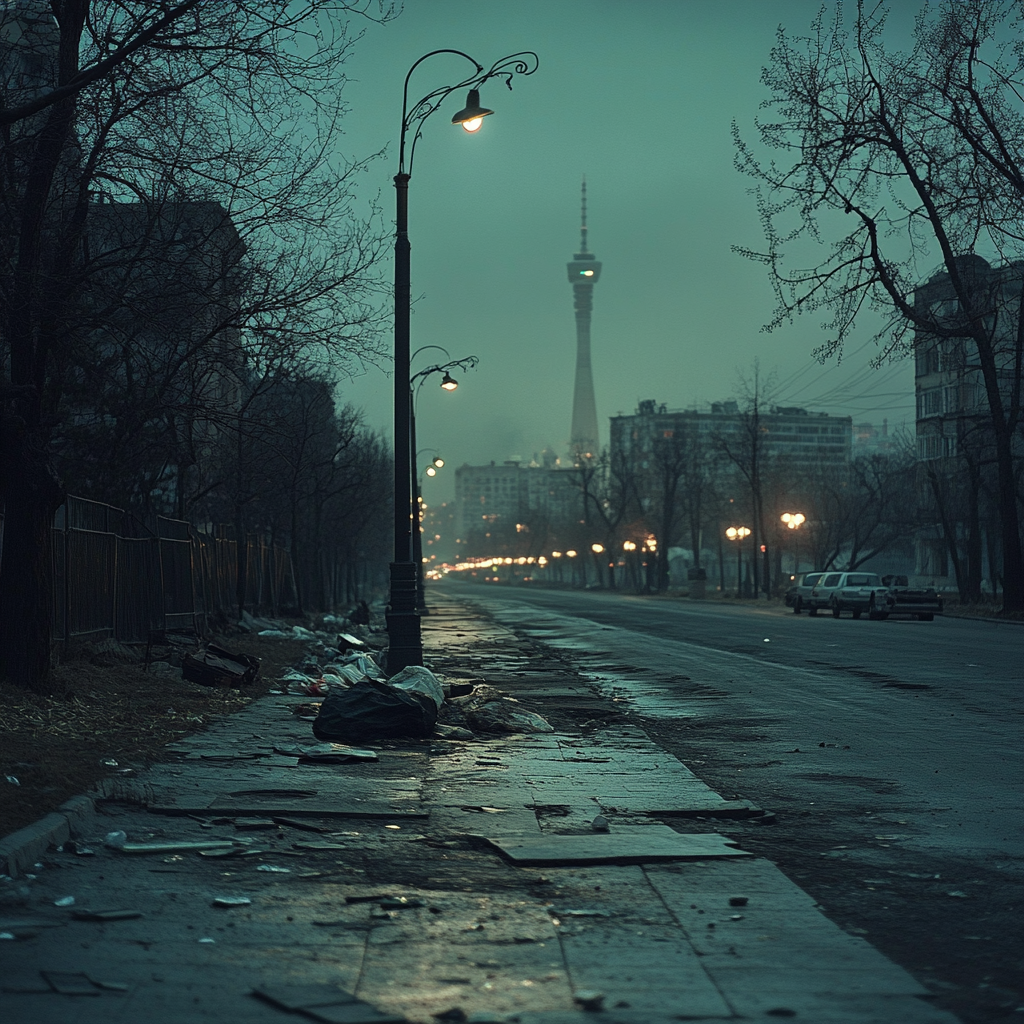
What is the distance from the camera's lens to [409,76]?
19172 mm

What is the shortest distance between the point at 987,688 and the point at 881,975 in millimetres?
12611

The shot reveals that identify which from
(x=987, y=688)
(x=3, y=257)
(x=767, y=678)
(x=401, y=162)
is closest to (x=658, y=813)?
(x=3, y=257)

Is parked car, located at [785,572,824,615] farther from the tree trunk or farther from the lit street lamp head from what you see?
the tree trunk

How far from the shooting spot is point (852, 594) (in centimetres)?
4525

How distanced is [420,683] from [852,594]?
117 ft

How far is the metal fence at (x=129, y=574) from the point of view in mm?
→ 15930

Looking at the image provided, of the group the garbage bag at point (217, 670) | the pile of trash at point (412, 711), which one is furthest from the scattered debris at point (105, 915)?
the garbage bag at point (217, 670)

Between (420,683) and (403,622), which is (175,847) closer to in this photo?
(420,683)

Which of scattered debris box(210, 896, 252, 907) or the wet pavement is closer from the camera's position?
the wet pavement

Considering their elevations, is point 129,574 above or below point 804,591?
above

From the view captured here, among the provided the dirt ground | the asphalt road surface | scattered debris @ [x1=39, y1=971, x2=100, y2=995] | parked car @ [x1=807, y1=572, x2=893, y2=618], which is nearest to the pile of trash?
the dirt ground

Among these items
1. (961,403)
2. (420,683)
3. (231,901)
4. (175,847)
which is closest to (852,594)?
(961,403)

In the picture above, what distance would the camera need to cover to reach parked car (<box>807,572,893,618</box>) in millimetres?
43781

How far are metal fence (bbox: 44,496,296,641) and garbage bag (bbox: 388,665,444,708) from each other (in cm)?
421
